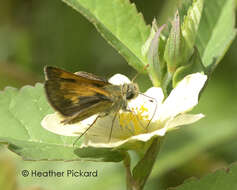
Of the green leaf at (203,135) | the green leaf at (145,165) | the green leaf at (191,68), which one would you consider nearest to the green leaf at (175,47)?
the green leaf at (191,68)

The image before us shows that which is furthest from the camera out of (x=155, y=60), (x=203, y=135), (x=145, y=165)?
(x=203, y=135)

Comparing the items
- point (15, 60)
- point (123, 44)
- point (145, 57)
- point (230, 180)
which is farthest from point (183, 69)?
point (15, 60)

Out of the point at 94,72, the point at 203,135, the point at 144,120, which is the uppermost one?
the point at 144,120

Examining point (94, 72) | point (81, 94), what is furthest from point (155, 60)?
point (94, 72)

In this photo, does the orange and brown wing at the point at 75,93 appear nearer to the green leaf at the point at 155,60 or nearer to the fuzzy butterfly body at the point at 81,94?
the fuzzy butterfly body at the point at 81,94

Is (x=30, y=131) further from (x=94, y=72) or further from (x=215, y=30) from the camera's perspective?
(x=94, y=72)

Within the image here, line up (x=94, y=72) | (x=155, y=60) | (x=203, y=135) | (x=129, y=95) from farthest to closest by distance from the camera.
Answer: (x=94, y=72)
(x=203, y=135)
(x=129, y=95)
(x=155, y=60)
